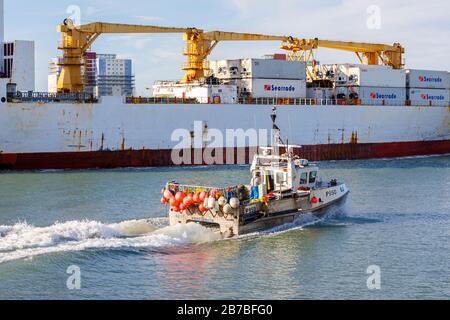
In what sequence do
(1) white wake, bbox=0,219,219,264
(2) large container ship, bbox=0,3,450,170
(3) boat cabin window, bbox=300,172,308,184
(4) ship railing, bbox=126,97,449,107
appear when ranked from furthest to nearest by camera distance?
1. (4) ship railing, bbox=126,97,449,107
2. (2) large container ship, bbox=0,3,450,170
3. (3) boat cabin window, bbox=300,172,308,184
4. (1) white wake, bbox=0,219,219,264

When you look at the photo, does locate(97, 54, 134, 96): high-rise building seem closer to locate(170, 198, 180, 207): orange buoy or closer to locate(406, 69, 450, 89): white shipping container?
locate(406, 69, 450, 89): white shipping container

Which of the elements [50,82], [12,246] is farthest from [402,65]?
[12,246]

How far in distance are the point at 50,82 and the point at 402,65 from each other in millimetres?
31663

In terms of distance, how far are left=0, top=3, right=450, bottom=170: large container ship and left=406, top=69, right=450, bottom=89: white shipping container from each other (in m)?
0.09

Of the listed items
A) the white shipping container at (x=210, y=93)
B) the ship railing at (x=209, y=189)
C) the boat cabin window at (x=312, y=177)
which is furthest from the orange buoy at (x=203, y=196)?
the white shipping container at (x=210, y=93)

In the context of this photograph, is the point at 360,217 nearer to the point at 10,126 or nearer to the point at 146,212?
the point at 146,212

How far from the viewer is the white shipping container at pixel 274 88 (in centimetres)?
5709

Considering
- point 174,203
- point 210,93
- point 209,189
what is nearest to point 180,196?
point 174,203

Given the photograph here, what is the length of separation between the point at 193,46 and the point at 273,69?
257 inches

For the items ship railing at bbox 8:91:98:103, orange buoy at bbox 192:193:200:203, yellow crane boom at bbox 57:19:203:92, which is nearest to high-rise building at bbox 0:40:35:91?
ship railing at bbox 8:91:98:103

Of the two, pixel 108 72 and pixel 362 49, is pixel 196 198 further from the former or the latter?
pixel 108 72

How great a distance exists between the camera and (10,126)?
45031 mm

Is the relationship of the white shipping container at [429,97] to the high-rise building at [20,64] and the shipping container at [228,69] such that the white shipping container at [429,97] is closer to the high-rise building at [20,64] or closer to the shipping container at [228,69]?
the shipping container at [228,69]

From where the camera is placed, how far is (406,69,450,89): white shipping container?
6694cm
